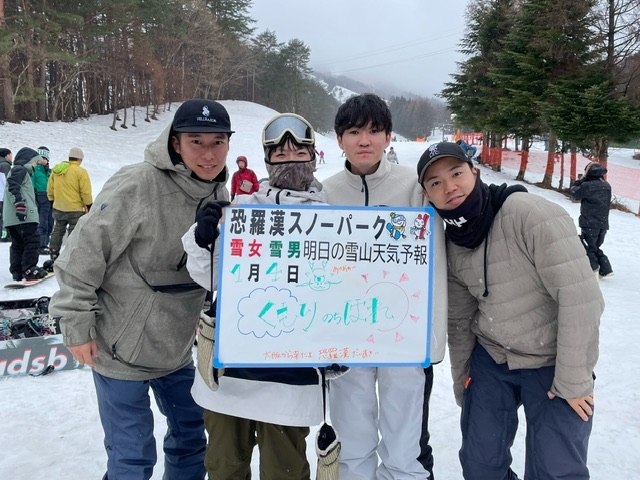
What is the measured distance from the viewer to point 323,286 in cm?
193

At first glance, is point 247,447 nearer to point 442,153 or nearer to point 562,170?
point 442,153

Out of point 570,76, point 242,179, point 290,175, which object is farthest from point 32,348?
point 570,76

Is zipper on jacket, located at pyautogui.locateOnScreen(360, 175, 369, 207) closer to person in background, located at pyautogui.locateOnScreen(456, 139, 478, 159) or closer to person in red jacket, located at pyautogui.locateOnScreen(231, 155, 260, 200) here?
person in background, located at pyautogui.locateOnScreen(456, 139, 478, 159)

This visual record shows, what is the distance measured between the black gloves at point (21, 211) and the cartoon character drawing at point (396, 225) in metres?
6.86

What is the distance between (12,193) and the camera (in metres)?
6.43

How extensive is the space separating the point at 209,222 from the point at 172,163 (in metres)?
0.54

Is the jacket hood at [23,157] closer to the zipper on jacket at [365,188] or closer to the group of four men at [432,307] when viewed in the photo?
the group of four men at [432,307]

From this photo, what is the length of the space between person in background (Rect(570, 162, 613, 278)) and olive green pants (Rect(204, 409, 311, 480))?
7.13 meters

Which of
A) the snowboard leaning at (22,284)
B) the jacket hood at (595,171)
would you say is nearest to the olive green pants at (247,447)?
the snowboard leaning at (22,284)

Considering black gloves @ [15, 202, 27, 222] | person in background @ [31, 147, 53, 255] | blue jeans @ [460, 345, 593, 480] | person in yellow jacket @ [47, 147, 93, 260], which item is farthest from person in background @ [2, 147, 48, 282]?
blue jeans @ [460, 345, 593, 480]

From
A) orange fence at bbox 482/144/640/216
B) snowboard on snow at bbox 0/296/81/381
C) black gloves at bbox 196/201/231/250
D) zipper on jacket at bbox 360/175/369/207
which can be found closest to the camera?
black gloves at bbox 196/201/231/250

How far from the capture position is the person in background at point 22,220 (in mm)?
6496

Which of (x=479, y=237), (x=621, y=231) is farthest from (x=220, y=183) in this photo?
(x=621, y=231)

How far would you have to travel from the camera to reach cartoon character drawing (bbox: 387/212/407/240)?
1947 millimetres
